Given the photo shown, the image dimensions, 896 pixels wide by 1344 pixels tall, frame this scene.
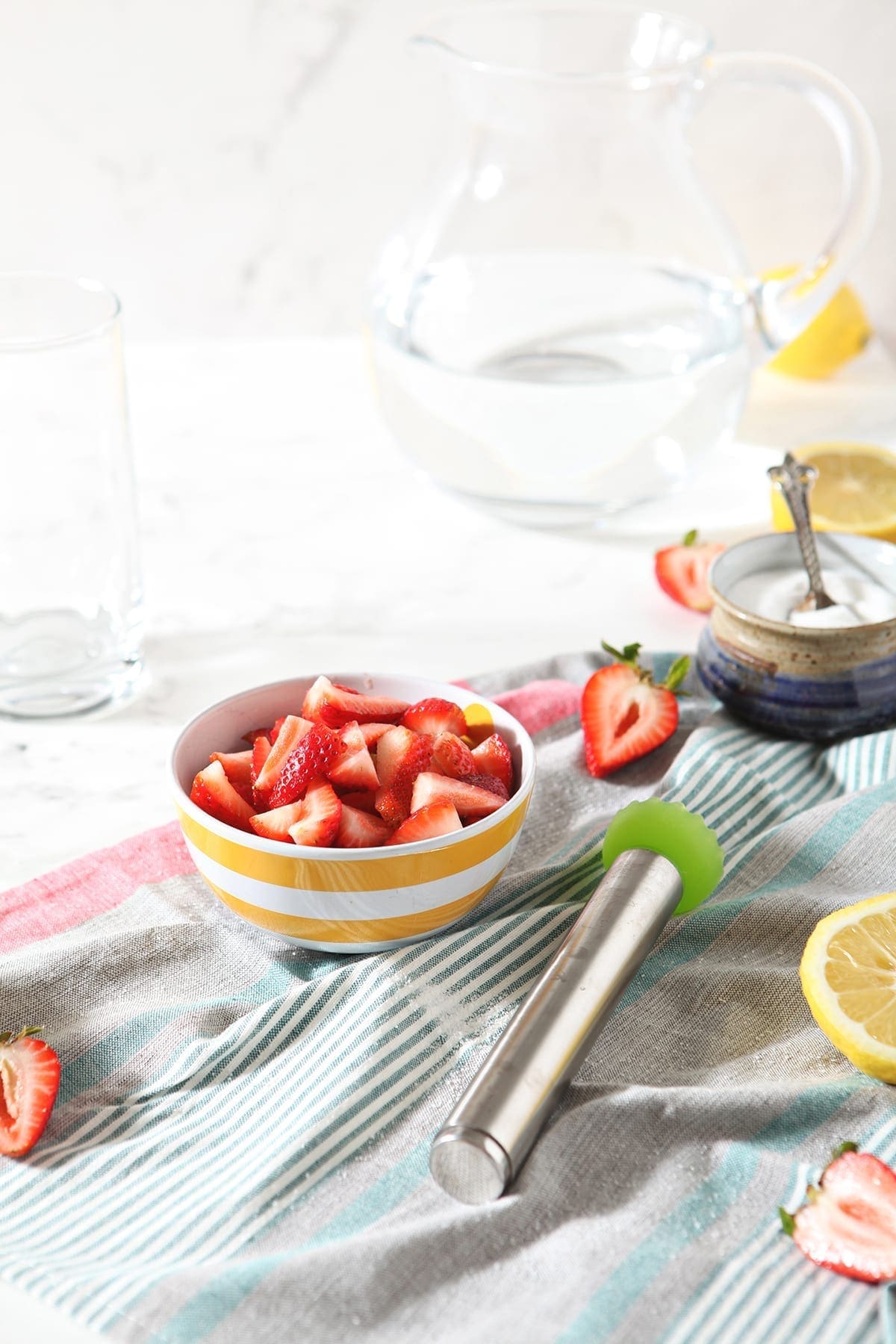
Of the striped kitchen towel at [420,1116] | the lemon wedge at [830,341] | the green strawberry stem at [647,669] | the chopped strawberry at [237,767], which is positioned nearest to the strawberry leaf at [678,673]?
the green strawberry stem at [647,669]

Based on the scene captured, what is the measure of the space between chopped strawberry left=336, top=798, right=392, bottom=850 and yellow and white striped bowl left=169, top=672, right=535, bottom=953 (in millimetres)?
22

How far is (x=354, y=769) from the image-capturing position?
0.72 meters

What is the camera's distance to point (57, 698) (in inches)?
37.8

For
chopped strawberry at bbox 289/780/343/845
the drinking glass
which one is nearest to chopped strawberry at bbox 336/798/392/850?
chopped strawberry at bbox 289/780/343/845

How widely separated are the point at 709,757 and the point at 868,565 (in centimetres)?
22

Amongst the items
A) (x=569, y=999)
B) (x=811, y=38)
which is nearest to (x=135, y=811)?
(x=569, y=999)

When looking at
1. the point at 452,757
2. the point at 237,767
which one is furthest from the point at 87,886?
the point at 452,757

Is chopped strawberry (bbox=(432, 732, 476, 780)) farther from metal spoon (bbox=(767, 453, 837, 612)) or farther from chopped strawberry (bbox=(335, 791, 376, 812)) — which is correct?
metal spoon (bbox=(767, 453, 837, 612))

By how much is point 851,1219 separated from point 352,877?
267mm

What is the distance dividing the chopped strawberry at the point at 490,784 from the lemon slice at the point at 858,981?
6.7 inches

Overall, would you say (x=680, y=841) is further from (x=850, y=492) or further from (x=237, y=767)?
(x=850, y=492)

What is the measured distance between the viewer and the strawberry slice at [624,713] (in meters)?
0.91

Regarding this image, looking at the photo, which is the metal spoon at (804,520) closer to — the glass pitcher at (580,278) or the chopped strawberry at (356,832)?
the glass pitcher at (580,278)

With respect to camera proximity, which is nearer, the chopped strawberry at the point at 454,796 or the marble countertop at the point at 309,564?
the chopped strawberry at the point at 454,796
